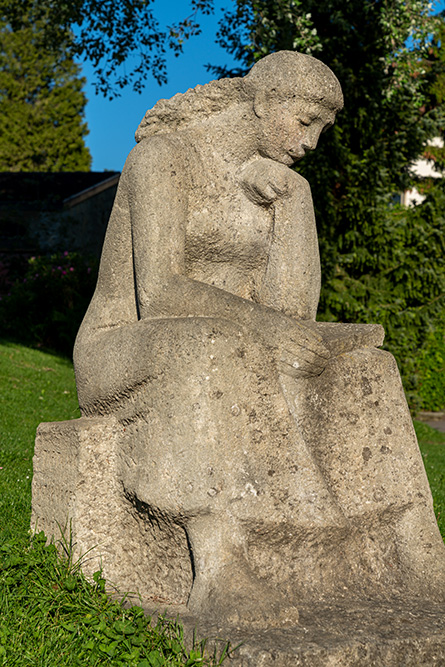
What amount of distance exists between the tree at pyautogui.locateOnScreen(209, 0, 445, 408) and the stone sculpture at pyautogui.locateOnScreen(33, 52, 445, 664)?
8574mm

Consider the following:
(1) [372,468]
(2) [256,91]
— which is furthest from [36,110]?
(1) [372,468]

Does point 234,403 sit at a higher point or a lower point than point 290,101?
lower

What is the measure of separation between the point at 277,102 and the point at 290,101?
5 cm

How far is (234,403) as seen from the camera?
8.29 ft

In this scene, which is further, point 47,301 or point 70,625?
point 47,301

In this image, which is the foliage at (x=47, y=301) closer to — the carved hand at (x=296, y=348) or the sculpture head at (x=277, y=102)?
the sculpture head at (x=277, y=102)

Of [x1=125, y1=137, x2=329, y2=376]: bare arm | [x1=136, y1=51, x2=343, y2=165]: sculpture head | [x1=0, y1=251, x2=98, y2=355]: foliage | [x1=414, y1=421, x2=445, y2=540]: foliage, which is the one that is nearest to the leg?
[x1=125, y1=137, x2=329, y2=376]: bare arm

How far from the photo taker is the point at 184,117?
308 cm

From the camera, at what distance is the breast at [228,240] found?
2.94m

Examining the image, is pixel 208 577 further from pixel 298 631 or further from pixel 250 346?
pixel 250 346

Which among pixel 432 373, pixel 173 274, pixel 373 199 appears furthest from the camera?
pixel 432 373

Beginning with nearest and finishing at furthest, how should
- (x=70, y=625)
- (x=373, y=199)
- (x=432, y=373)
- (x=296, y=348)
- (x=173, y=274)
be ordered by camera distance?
(x=70, y=625)
(x=296, y=348)
(x=173, y=274)
(x=373, y=199)
(x=432, y=373)

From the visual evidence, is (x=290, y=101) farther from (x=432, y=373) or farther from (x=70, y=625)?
(x=432, y=373)

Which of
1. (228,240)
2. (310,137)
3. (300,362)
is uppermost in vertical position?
(310,137)
